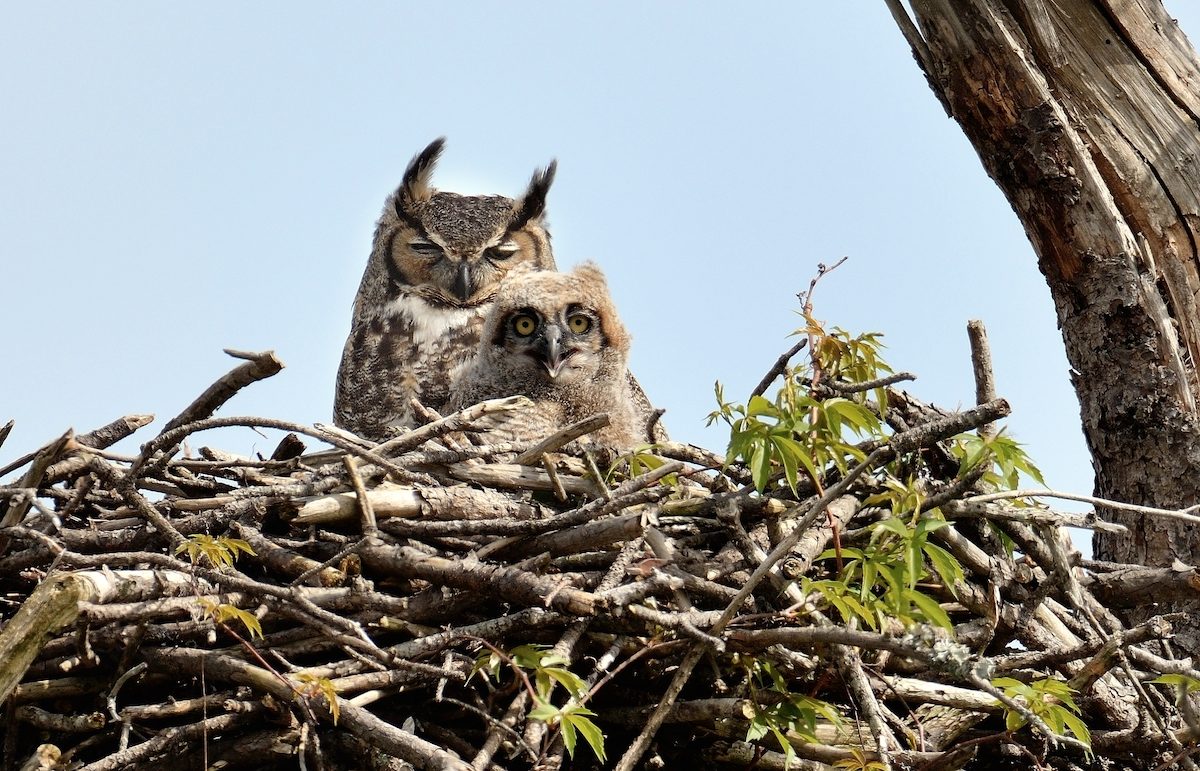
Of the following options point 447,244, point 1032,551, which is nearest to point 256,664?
point 1032,551

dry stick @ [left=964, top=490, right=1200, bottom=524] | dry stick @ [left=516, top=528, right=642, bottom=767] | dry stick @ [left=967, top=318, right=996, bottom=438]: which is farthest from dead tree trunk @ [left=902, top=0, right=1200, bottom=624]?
dry stick @ [left=516, top=528, right=642, bottom=767]

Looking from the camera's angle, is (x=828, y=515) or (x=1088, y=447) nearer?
(x=828, y=515)

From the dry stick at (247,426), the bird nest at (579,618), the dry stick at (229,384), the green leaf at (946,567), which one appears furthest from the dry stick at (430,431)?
the green leaf at (946,567)

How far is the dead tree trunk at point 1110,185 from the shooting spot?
9.93 feet

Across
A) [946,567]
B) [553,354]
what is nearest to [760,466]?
[946,567]

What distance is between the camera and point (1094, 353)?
3104 millimetres

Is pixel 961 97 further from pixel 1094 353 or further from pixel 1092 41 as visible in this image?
pixel 1094 353

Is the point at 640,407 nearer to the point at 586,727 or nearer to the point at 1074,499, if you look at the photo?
the point at 1074,499

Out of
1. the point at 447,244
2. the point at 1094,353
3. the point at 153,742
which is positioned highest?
the point at 447,244

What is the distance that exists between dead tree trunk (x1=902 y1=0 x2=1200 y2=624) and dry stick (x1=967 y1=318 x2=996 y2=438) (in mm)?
487

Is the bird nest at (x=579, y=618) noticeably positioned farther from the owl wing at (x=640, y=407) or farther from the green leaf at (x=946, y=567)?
the owl wing at (x=640, y=407)

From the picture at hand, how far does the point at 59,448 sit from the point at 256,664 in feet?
1.72

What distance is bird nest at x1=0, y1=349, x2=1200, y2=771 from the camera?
2.05 metres

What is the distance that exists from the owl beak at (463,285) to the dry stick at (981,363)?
7.35 feet
